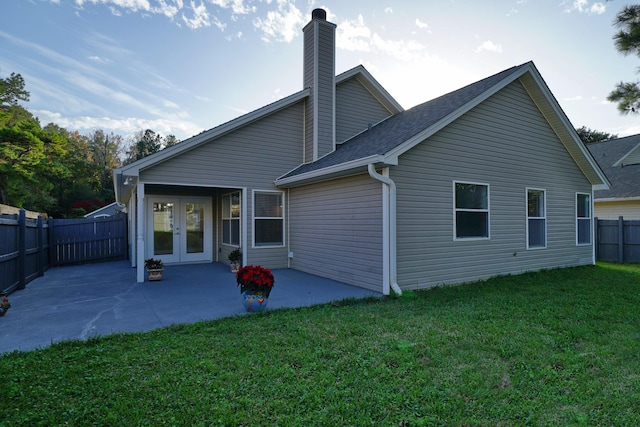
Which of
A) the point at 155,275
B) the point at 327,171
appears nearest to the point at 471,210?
the point at 327,171

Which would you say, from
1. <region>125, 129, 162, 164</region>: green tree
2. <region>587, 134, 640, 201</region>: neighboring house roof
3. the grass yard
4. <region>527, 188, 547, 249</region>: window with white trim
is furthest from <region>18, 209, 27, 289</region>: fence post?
<region>125, 129, 162, 164</region>: green tree

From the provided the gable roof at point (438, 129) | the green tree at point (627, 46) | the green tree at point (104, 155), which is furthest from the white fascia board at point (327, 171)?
the green tree at point (104, 155)

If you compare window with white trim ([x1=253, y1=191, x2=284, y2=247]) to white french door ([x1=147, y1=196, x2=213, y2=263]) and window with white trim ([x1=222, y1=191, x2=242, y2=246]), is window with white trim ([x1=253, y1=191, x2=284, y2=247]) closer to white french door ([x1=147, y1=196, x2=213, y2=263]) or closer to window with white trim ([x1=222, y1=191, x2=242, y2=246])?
window with white trim ([x1=222, y1=191, x2=242, y2=246])

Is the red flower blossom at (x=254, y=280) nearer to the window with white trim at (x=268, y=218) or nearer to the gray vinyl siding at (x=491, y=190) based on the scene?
the gray vinyl siding at (x=491, y=190)

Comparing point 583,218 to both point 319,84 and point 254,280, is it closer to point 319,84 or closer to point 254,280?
A: point 319,84

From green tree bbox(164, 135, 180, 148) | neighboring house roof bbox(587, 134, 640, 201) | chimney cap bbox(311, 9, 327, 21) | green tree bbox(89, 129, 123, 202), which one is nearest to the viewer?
chimney cap bbox(311, 9, 327, 21)

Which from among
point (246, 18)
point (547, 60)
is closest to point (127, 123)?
point (246, 18)

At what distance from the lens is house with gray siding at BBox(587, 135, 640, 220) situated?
523 inches

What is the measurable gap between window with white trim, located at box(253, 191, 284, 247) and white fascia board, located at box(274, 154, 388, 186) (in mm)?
495

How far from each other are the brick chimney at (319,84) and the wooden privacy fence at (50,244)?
21.8 ft

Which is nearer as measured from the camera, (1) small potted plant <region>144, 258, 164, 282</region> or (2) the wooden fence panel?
(1) small potted plant <region>144, 258, 164, 282</region>

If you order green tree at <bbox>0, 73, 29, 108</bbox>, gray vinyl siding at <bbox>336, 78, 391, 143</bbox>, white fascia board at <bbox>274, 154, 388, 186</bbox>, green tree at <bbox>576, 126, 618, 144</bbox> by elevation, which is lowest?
white fascia board at <bbox>274, 154, 388, 186</bbox>

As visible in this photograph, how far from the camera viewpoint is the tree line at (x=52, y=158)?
66.1 ft

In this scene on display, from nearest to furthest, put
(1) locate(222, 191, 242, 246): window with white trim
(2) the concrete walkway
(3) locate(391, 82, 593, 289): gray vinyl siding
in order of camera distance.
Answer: (2) the concrete walkway
(3) locate(391, 82, 593, 289): gray vinyl siding
(1) locate(222, 191, 242, 246): window with white trim
